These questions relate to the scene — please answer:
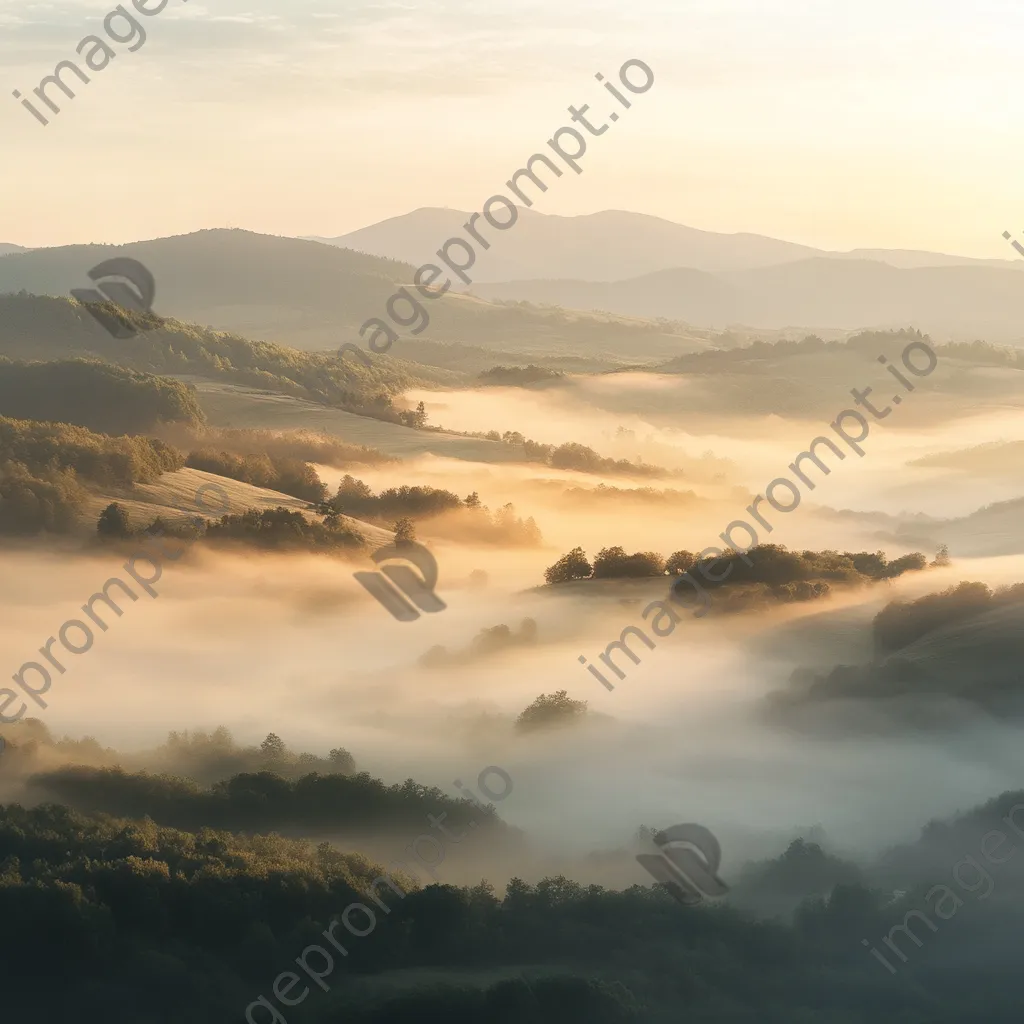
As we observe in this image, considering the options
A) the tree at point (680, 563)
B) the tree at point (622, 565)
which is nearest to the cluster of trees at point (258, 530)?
the tree at point (622, 565)

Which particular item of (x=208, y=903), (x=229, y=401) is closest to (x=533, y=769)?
(x=208, y=903)

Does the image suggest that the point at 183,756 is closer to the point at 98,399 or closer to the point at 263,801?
the point at 263,801

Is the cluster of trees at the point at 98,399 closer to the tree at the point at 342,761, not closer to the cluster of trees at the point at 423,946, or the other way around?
the tree at the point at 342,761

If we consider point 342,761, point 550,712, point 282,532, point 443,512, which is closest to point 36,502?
point 282,532

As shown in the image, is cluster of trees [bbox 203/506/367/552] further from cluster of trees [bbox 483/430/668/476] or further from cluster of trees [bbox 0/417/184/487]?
cluster of trees [bbox 483/430/668/476]

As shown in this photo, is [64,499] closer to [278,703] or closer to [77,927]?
[278,703]
